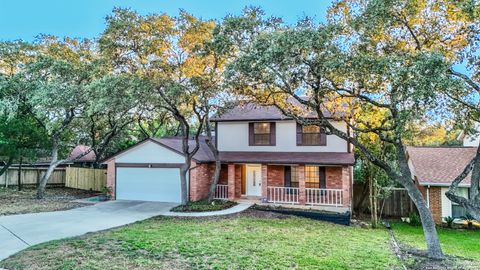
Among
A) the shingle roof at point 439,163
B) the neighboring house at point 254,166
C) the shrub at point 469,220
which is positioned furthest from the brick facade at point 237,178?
the shrub at point 469,220

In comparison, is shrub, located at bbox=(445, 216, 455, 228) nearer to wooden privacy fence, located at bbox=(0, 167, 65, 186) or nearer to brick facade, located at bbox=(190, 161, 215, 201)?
brick facade, located at bbox=(190, 161, 215, 201)

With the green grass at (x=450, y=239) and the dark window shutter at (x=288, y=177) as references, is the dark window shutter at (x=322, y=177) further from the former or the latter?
the green grass at (x=450, y=239)

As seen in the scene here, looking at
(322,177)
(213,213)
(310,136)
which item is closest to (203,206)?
(213,213)

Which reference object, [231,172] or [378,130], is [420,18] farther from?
[231,172]

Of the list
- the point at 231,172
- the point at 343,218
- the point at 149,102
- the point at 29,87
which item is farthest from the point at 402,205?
the point at 29,87

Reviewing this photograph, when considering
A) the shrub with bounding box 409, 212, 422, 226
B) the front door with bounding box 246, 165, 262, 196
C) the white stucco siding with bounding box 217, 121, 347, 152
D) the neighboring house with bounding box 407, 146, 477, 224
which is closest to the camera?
the neighboring house with bounding box 407, 146, 477, 224

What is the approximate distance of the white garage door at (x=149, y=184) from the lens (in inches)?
715

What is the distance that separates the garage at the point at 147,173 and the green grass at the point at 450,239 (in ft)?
37.2

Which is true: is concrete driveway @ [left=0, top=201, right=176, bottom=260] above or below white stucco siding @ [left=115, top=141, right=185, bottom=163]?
below

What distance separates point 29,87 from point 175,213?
10700 millimetres

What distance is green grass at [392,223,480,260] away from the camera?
10281 mm

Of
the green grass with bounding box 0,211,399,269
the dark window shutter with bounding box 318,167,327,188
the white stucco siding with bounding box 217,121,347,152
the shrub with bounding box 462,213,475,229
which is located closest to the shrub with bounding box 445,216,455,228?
the shrub with bounding box 462,213,475,229

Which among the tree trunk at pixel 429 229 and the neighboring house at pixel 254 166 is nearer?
the tree trunk at pixel 429 229

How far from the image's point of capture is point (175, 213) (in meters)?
15.1
